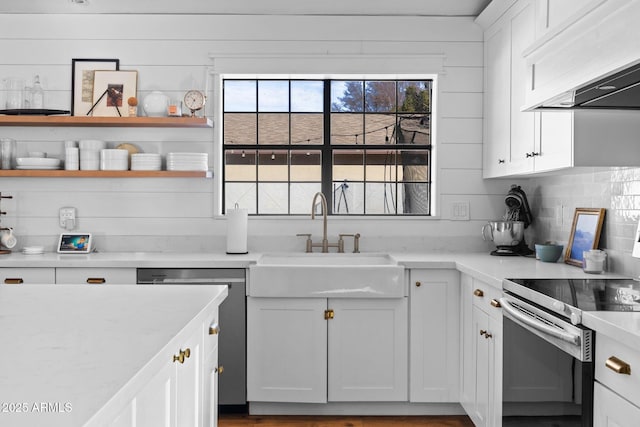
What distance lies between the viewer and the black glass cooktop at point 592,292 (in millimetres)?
1812

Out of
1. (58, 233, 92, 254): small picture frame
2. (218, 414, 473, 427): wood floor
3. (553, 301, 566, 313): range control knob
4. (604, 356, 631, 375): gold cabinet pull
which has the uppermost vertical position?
(58, 233, 92, 254): small picture frame

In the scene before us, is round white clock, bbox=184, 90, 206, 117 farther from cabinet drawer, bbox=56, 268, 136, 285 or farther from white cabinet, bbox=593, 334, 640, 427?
white cabinet, bbox=593, 334, 640, 427

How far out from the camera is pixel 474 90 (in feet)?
12.7

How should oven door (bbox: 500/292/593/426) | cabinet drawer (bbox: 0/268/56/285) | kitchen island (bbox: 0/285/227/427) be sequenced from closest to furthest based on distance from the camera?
kitchen island (bbox: 0/285/227/427), oven door (bbox: 500/292/593/426), cabinet drawer (bbox: 0/268/56/285)

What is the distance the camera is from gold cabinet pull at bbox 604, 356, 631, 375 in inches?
57.9

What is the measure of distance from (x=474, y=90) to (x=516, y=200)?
816 mm

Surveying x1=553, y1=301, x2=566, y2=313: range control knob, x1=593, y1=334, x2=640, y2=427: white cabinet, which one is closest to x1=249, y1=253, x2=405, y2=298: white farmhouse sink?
x1=553, y1=301, x2=566, y2=313: range control knob

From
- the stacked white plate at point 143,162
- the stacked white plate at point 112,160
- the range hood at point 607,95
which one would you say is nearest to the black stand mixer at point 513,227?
the range hood at point 607,95

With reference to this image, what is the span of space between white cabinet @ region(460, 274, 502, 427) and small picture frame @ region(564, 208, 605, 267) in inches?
22.0

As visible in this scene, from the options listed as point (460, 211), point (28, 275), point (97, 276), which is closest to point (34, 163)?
point (28, 275)

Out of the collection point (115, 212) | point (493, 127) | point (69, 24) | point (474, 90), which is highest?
point (69, 24)

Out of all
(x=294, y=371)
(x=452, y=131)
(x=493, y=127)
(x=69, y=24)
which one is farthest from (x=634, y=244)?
(x=69, y=24)

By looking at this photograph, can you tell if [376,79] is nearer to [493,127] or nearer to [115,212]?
[493,127]

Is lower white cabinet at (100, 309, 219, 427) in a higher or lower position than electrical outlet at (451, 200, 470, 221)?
lower
